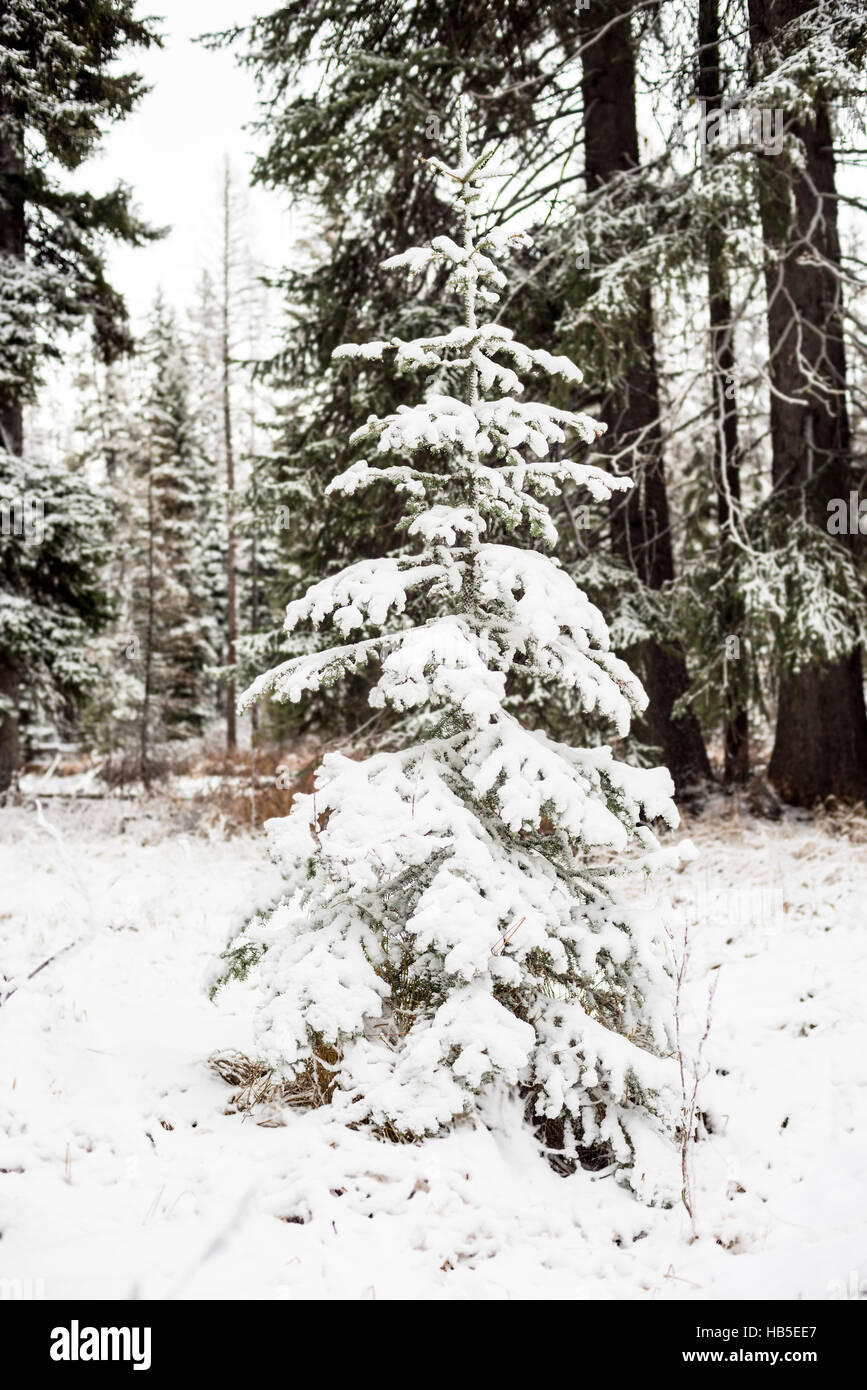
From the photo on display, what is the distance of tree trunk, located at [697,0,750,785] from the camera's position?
681cm

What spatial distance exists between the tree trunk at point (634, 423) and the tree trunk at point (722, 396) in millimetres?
654

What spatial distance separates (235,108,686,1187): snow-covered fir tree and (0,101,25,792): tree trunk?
7.74m

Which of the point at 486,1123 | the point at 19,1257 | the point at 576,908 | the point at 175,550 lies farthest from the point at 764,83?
the point at 175,550

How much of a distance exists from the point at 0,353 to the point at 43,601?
291 centimetres

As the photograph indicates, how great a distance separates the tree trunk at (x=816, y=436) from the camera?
780 centimetres

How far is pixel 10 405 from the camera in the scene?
1006 cm

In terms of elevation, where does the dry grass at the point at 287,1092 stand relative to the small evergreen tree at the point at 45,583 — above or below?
below

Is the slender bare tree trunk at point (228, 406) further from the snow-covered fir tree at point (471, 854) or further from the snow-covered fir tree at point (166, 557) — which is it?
the snow-covered fir tree at point (471, 854)

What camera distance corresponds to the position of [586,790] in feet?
10.8

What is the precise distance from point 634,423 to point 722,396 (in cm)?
151

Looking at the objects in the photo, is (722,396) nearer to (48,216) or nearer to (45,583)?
(45,583)

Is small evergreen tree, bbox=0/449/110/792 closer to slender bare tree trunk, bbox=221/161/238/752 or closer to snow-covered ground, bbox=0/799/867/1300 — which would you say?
snow-covered ground, bbox=0/799/867/1300

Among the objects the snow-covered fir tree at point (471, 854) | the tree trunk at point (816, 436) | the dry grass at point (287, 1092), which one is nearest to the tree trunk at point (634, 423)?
the tree trunk at point (816, 436)

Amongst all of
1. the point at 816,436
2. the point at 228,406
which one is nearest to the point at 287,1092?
the point at 816,436
